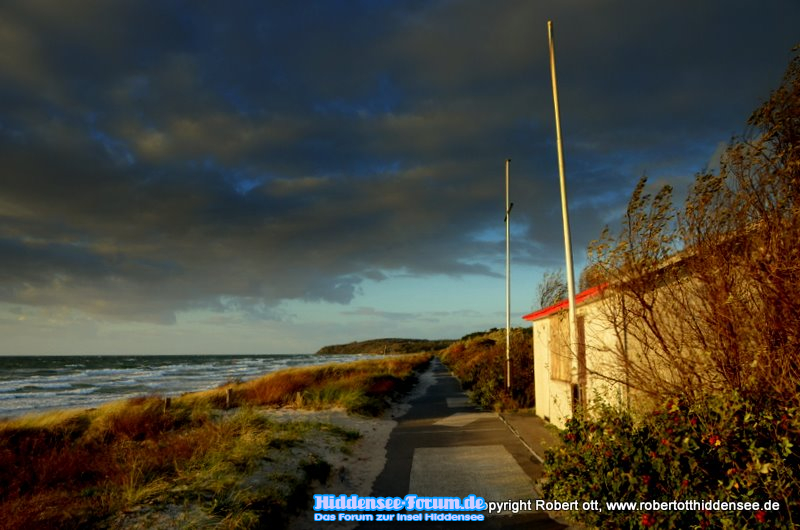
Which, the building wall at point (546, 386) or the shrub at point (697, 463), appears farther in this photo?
the building wall at point (546, 386)

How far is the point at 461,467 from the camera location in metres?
8.60

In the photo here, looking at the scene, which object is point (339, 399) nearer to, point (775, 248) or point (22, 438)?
point (22, 438)

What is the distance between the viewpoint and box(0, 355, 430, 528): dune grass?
5.41 meters

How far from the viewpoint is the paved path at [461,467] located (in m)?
6.22

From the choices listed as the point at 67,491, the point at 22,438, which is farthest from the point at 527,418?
the point at 22,438

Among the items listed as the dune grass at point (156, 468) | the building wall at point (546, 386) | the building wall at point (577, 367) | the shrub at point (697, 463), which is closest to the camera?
the shrub at point (697, 463)

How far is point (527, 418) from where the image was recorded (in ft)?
45.2

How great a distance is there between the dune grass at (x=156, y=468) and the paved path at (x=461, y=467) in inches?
50.8

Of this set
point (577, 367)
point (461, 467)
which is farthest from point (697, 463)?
point (461, 467)

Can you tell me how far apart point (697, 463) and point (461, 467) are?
4737 mm

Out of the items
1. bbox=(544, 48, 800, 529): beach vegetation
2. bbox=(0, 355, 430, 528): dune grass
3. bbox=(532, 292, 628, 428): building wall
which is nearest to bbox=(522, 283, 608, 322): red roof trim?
bbox=(532, 292, 628, 428): building wall

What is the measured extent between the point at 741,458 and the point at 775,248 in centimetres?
193

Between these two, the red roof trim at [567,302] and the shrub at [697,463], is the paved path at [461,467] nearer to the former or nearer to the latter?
the shrub at [697,463]

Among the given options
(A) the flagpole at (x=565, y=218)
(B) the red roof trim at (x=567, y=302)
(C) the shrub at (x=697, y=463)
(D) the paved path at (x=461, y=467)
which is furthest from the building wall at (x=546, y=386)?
(C) the shrub at (x=697, y=463)
